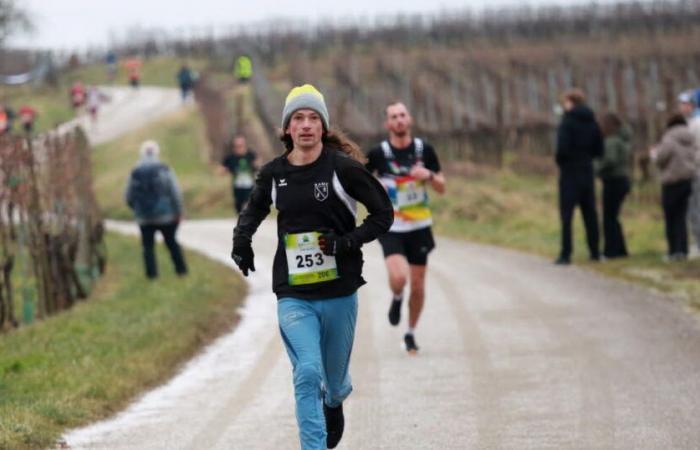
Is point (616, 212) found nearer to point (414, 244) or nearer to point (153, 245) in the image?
point (153, 245)

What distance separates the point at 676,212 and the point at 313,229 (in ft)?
38.7

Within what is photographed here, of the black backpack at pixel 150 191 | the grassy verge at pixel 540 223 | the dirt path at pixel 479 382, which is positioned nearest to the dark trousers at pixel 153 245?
the black backpack at pixel 150 191

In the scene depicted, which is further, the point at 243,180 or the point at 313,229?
the point at 243,180

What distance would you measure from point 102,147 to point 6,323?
39.0 metres

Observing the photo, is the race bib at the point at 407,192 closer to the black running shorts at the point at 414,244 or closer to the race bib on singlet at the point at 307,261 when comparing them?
the black running shorts at the point at 414,244

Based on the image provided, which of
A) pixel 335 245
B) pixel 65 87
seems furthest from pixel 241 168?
pixel 65 87

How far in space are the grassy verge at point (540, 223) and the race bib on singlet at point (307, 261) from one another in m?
7.90

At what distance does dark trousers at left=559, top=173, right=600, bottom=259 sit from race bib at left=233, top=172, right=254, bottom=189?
204 inches

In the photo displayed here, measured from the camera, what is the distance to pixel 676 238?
19375mm

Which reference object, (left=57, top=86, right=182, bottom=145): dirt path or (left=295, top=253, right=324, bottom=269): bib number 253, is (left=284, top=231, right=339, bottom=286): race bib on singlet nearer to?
(left=295, top=253, right=324, bottom=269): bib number 253

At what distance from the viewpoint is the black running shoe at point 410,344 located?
13.0m

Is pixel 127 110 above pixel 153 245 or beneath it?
beneath

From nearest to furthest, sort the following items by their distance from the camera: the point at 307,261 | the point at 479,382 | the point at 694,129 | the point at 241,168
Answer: the point at 307,261 → the point at 479,382 → the point at 694,129 → the point at 241,168

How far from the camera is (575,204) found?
20500 mm
